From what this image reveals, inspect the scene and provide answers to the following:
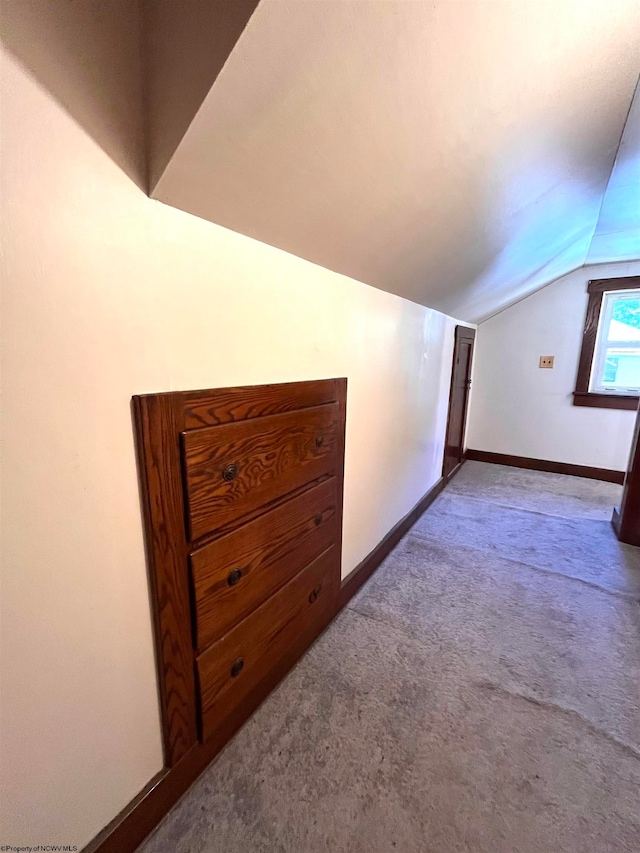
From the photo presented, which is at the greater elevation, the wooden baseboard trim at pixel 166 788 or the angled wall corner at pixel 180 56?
the angled wall corner at pixel 180 56

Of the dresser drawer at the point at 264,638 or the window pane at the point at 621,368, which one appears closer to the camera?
the dresser drawer at the point at 264,638

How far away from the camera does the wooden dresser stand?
87cm

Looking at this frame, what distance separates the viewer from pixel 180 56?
0.61 metres

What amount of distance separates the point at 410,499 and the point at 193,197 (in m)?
2.30

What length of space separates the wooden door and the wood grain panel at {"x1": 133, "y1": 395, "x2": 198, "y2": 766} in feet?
9.25

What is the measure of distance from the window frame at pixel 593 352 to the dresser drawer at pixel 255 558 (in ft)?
10.9

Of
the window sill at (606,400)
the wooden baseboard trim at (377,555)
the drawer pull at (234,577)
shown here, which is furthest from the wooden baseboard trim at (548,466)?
the drawer pull at (234,577)

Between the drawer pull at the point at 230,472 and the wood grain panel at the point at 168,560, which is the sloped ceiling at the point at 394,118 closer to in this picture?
the wood grain panel at the point at 168,560

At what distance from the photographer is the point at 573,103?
999 mm

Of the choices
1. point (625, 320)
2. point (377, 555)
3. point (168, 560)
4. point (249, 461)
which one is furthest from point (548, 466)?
point (168, 560)

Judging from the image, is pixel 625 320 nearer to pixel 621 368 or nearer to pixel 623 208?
pixel 621 368

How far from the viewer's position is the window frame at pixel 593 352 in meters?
3.33

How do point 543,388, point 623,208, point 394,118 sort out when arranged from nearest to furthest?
1. point 394,118
2. point 623,208
3. point 543,388

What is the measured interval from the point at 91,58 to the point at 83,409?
0.60 meters
